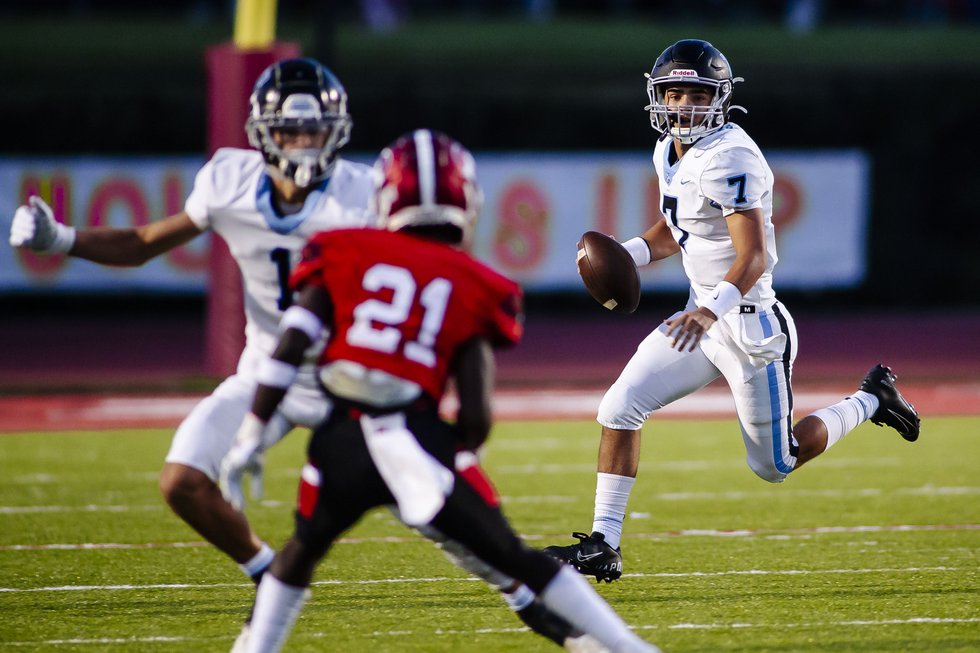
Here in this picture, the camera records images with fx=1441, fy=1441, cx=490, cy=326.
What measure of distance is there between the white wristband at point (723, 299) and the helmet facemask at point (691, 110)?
2.05ft

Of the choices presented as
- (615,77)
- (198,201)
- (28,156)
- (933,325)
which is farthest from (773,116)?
(198,201)

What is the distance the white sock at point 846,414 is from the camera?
4.86 m

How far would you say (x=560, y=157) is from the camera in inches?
479

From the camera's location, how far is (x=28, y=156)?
39.1ft

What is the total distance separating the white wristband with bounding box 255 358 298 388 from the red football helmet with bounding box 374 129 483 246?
1.24 feet

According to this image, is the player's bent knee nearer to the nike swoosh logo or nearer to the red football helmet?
the nike swoosh logo

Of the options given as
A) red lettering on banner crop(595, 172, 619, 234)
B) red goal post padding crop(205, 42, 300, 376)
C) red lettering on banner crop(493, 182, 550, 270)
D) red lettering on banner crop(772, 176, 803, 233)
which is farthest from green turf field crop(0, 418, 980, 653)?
red lettering on banner crop(772, 176, 803, 233)

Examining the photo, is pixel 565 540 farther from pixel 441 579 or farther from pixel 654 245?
pixel 654 245

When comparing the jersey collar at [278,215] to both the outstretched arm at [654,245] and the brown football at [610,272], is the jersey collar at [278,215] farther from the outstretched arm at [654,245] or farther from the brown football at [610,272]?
the outstretched arm at [654,245]

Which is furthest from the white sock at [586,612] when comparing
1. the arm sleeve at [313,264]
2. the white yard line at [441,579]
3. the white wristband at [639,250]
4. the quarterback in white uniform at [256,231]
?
the white wristband at [639,250]

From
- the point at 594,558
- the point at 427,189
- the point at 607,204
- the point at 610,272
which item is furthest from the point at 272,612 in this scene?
the point at 607,204

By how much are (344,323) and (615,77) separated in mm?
10395

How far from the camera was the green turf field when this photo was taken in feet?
13.0

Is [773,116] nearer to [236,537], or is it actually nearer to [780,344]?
[780,344]
